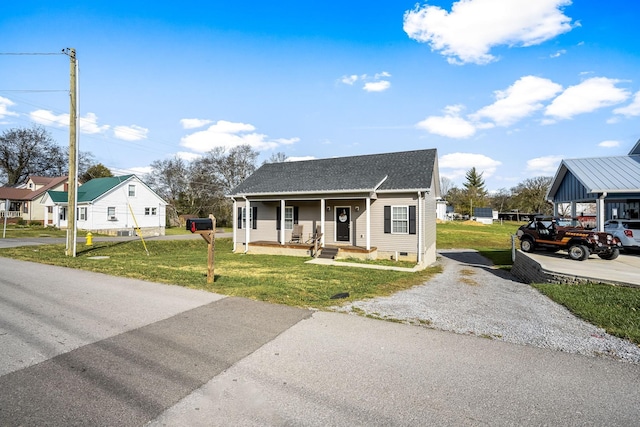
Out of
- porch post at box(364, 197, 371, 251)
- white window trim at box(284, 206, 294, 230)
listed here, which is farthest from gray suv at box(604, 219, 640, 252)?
white window trim at box(284, 206, 294, 230)

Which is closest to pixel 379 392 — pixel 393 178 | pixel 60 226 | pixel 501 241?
pixel 393 178

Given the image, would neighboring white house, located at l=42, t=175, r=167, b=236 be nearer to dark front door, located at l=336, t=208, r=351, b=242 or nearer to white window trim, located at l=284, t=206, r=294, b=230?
white window trim, located at l=284, t=206, r=294, b=230

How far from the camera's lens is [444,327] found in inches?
204

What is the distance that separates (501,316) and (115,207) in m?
33.6

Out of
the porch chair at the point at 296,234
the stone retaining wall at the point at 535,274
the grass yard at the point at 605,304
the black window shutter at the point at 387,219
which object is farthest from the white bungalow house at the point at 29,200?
the grass yard at the point at 605,304

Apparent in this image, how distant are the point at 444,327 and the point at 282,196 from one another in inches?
477

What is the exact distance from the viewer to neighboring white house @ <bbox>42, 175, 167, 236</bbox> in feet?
95.9

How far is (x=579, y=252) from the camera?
36.8 ft

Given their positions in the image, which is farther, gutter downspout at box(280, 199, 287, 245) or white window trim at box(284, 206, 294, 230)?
white window trim at box(284, 206, 294, 230)

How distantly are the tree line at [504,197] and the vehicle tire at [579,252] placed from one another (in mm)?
48994

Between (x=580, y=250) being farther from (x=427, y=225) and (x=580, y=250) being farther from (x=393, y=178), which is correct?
(x=393, y=178)

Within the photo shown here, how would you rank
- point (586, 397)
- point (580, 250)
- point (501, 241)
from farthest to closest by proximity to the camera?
point (501, 241) < point (580, 250) < point (586, 397)

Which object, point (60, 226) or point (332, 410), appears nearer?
point (332, 410)

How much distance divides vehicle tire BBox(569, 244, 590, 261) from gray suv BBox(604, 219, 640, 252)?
3719 mm
